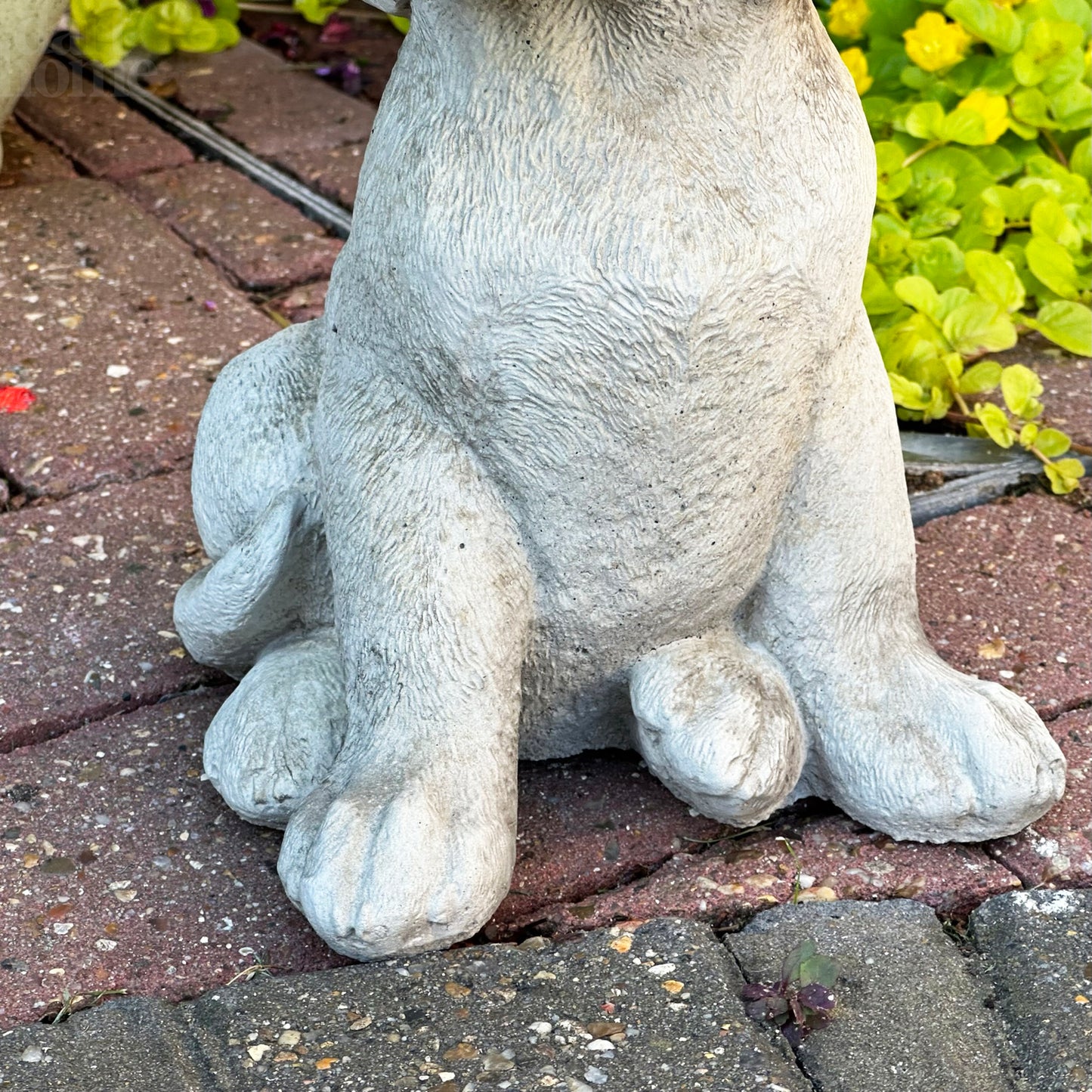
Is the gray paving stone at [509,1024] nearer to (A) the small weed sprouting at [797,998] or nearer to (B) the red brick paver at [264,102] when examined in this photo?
Answer: (A) the small weed sprouting at [797,998]

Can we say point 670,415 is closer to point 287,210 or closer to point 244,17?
point 287,210

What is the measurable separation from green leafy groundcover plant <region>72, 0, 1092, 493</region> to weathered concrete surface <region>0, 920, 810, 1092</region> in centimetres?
132

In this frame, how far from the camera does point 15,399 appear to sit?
269 cm

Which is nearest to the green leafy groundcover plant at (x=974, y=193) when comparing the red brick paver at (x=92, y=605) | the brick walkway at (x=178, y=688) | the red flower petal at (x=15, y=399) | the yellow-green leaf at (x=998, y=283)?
Answer: the yellow-green leaf at (x=998, y=283)

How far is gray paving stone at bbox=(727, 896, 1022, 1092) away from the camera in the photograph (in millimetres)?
1508

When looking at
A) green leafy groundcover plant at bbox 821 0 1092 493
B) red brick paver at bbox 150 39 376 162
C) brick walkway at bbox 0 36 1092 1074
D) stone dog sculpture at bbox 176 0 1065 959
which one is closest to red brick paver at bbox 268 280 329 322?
brick walkway at bbox 0 36 1092 1074

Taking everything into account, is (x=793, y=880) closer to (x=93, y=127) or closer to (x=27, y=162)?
(x=27, y=162)

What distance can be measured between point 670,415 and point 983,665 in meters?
0.76

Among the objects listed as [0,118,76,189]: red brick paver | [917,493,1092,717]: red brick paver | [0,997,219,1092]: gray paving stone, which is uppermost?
[917,493,1092,717]: red brick paver

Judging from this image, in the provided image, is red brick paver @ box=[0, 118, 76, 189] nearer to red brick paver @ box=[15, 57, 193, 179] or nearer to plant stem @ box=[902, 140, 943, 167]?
red brick paver @ box=[15, 57, 193, 179]

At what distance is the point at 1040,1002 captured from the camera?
5.25ft

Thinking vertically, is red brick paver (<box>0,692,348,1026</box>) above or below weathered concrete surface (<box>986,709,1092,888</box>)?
below

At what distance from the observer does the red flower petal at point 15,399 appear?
105 inches

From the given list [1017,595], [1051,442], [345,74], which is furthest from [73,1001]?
[345,74]
